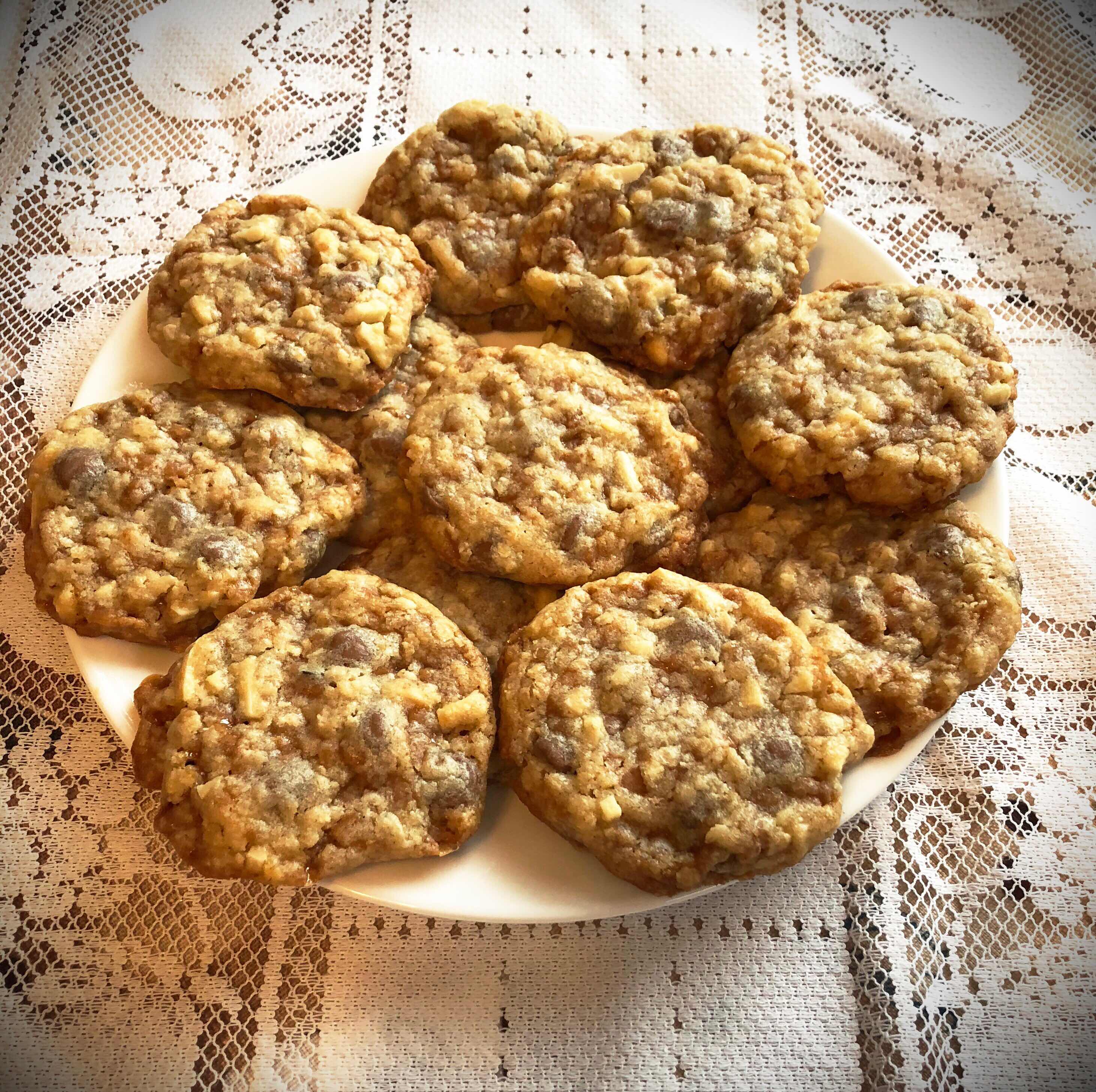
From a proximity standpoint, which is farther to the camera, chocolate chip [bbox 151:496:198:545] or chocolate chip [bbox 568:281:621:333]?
chocolate chip [bbox 568:281:621:333]

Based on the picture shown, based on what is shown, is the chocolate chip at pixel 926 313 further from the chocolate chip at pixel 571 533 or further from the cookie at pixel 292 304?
the cookie at pixel 292 304

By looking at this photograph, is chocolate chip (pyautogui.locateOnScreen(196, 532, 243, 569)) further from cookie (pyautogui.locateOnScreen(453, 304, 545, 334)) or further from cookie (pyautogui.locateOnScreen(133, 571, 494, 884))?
cookie (pyautogui.locateOnScreen(453, 304, 545, 334))

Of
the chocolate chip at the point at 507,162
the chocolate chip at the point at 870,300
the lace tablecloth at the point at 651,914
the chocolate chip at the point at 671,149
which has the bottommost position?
the lace tablecloth at the point at 651,914

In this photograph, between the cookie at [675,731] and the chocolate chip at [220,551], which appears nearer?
the cookie at [675,731]

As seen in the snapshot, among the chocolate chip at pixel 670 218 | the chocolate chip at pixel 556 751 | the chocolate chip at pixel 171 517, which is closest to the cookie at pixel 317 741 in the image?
the chocolate chip at pixel 556 751

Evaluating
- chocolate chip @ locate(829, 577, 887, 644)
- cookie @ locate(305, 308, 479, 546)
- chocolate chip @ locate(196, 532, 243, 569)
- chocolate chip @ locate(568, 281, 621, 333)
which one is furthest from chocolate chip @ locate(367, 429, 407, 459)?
chocolate chip @ locate(829, 577, 887, 644)

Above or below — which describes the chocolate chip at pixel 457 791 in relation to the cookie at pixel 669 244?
below
